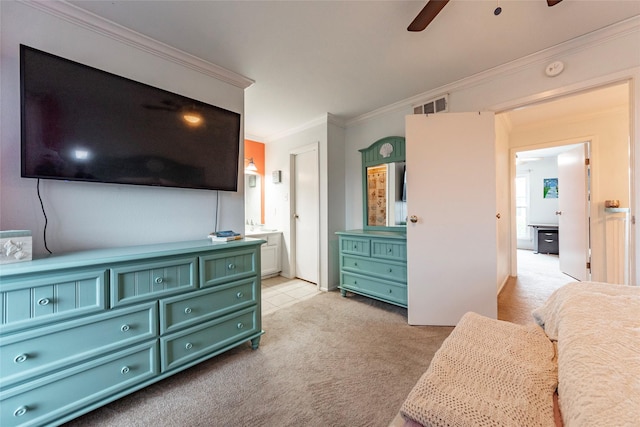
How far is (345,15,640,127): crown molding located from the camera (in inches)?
66.2

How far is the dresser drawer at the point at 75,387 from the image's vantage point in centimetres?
107

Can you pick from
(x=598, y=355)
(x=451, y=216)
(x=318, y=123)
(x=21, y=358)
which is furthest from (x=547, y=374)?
(x=318, y=123)

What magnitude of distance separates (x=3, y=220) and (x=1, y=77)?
2.65 feet

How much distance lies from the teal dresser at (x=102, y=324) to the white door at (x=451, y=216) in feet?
5.82

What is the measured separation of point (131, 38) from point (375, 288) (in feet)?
10.2

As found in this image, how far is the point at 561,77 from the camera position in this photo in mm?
1932

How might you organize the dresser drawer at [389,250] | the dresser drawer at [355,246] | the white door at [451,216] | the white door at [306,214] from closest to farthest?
the white door at [451,216] < the dresser drawer at [389,250] < the dresser drawer at [355,246] < the white door at [306,214]

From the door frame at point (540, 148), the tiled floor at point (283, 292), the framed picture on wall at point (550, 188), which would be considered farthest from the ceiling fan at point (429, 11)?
the framed picture on wall at point (550, 188)

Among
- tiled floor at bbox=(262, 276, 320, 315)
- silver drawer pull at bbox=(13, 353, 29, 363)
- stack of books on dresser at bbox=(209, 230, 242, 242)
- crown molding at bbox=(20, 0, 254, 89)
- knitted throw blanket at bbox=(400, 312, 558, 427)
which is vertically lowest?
tiled floor at bbox=(262, 276, 320, 315)

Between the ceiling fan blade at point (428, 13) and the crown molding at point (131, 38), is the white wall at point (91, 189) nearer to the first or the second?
the crown molding at point (131, 38)

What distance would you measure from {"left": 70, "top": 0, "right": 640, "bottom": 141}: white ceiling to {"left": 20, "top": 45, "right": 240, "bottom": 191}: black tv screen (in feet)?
1.45

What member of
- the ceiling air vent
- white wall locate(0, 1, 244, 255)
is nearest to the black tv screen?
white wall locate(0, 1, 244, 255)

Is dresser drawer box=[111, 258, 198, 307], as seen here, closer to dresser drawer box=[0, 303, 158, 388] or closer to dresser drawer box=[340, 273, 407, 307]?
dresser drawer box=[0, 303, 158, 388]

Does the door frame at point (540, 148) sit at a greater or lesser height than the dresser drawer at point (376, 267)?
greater
